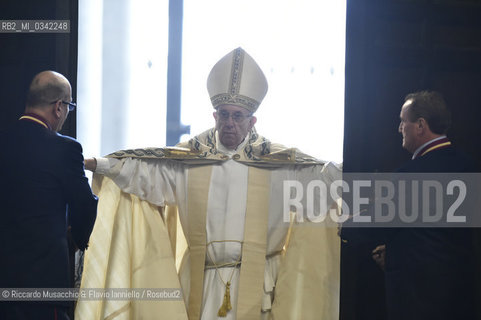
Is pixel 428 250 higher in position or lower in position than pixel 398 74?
lower

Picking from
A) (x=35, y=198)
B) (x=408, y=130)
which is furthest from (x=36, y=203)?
(x=408, y=130)

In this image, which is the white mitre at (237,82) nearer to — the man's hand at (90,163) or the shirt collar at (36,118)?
the man's hand at (90,163)

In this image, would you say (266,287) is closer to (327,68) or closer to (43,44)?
(327,68)

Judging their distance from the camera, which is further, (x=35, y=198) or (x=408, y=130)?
(x=408, y=130)

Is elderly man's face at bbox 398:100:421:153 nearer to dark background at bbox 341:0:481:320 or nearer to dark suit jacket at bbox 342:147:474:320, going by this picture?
dark suit jacket at bbox 342:147:474:320

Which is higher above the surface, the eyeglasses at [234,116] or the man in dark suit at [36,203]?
the eyeglasses at [234,116]

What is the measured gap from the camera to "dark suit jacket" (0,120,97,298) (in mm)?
3410

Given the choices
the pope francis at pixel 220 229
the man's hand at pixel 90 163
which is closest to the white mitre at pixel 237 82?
the pope francis at pixel 220 229

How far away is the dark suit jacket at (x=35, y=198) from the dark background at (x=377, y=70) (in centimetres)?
63

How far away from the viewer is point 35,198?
341 cm

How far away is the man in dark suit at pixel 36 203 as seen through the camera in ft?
11.2

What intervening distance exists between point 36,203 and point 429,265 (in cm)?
208

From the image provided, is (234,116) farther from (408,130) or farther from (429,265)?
(429,265)

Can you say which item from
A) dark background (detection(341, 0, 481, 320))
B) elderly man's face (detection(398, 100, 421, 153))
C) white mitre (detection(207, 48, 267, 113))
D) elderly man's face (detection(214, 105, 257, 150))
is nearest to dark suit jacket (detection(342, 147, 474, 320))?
elderly man's face (detection(398, 100, 421, 153))
